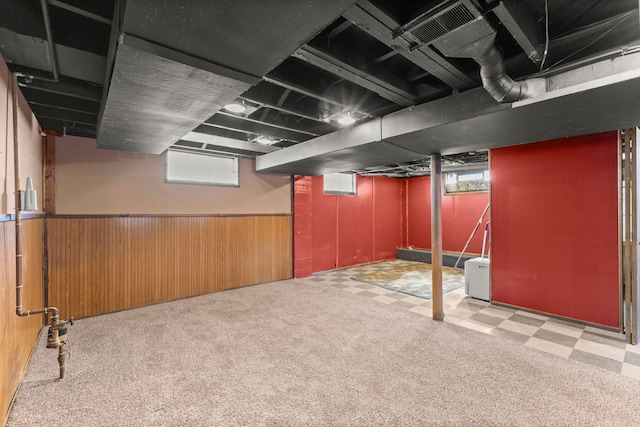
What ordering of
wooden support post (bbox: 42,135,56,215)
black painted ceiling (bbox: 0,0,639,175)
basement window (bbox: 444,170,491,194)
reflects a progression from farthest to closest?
basement window (bbox: 444,170,491,194) < wooden support post (bbox: 42,135,56,215) < black painted ceiling (bbox: 0,0,639,175)

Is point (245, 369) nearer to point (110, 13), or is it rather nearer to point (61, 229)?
point (110, 13)

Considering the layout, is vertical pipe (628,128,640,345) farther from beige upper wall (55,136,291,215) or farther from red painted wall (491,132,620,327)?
beige upper wall (55,136,291,215)

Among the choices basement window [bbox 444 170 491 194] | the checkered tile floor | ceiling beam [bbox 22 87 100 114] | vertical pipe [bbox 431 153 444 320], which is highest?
ceiling beam [bbox 22 87 100 114]

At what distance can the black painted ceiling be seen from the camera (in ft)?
4.56

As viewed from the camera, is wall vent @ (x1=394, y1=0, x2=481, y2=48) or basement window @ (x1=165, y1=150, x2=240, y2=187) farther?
basement window @ (x1=165, y1=150, x2=240, y2=187)

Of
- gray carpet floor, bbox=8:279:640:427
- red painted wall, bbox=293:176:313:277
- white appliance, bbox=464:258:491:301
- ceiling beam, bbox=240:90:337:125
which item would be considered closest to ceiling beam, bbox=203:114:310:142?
ceiling beam, bbox=240:90:337:125

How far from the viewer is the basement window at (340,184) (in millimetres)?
7273

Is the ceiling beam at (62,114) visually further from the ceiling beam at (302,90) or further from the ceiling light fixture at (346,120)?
the ceiling light fixture at (346,120)

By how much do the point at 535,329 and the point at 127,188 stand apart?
225 inches

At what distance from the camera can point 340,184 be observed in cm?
755

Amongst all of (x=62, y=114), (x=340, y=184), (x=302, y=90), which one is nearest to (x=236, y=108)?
(x=302, y=90)

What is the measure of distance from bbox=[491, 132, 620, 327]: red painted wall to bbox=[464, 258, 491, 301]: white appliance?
16 cm

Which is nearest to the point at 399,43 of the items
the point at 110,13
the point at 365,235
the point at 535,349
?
the point at 110,13

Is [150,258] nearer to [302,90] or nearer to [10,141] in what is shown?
[10,141]
